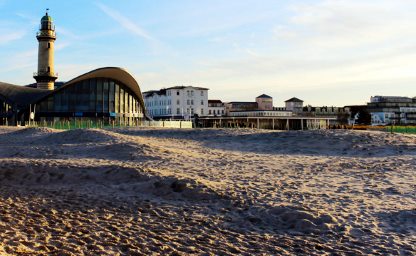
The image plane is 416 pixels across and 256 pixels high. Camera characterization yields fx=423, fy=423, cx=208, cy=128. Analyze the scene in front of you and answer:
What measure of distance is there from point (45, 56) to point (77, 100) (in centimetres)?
1545

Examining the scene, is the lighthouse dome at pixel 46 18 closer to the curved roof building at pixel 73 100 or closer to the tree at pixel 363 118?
the curved roof building at pixel 73 100

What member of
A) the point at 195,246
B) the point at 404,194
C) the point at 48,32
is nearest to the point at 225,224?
the point at 195,246

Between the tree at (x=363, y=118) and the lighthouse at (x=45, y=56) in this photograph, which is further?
the tree at (x=363, y=118)

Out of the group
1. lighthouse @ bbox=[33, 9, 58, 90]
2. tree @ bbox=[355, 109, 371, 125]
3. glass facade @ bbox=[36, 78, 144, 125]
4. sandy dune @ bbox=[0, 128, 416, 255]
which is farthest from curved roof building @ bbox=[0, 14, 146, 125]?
tree @ bbox=[355, 109, 371, 125]

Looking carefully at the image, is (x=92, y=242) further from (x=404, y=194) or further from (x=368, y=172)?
(x=368, y=172)

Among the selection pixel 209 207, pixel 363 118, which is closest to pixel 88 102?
pixel 209 207

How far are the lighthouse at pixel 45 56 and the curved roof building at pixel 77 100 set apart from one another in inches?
296

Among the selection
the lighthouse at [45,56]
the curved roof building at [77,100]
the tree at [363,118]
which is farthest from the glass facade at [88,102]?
the tree at [363,118]

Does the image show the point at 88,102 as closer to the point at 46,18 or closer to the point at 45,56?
the point at 45,56

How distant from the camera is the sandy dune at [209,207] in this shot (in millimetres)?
7199

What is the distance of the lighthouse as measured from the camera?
7069 cm

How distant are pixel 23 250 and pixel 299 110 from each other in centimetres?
14630

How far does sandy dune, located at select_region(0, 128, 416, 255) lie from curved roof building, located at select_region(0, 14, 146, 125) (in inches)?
1704

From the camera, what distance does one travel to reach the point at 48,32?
7106 centimetres
